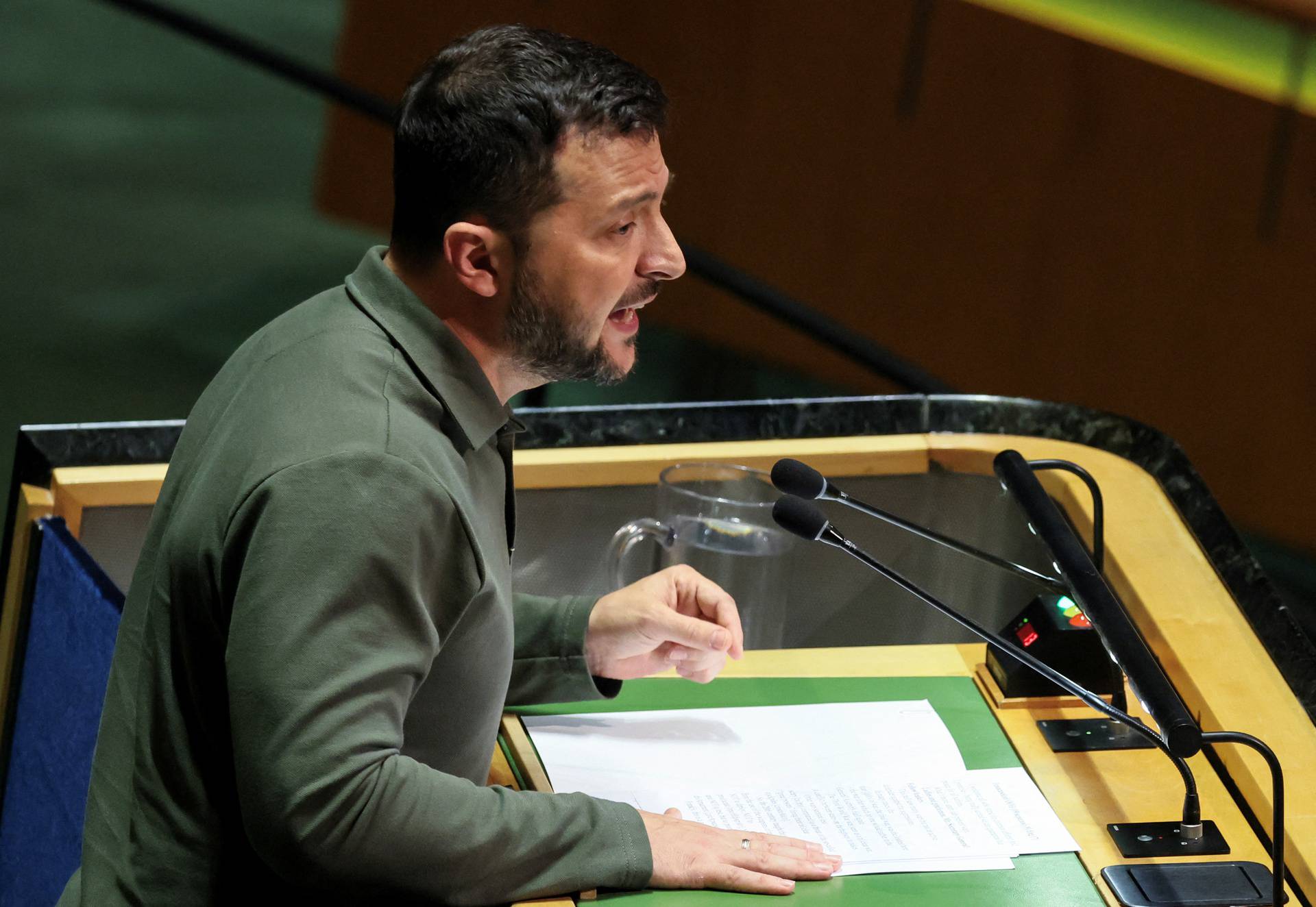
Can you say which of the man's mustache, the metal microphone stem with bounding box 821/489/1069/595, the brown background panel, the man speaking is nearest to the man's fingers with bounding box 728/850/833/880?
the man speaking

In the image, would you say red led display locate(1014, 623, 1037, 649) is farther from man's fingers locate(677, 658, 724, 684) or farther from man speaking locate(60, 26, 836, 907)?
man speaking locate(60, 26, 836, 907)

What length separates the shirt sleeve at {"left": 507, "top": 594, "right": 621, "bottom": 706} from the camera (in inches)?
69.6

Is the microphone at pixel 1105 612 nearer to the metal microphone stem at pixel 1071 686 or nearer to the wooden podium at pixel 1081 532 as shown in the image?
the metal microphone stem at pixel 1071 686

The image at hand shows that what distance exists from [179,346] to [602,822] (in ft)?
12.4

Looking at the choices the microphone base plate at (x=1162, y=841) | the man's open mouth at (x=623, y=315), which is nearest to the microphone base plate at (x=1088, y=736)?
the microphone base plate at (x=1162, y=841)

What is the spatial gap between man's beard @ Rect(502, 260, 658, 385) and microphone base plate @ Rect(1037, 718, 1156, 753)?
620mm

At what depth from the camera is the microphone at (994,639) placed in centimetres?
156

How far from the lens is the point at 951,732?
5.84 feet

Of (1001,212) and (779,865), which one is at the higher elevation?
(779,865)

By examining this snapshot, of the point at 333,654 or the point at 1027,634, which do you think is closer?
the point at 333,654

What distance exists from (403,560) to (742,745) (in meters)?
0.56

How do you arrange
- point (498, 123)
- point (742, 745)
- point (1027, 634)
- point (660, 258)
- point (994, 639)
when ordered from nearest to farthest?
point (498, 123), point (660, 258), point (994, 639), point (742, 745), point (1027, 634)

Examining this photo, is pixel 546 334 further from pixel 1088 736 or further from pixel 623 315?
pixel 1088 736

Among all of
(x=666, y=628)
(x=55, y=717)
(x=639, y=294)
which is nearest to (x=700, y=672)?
(x=666, y=628)
